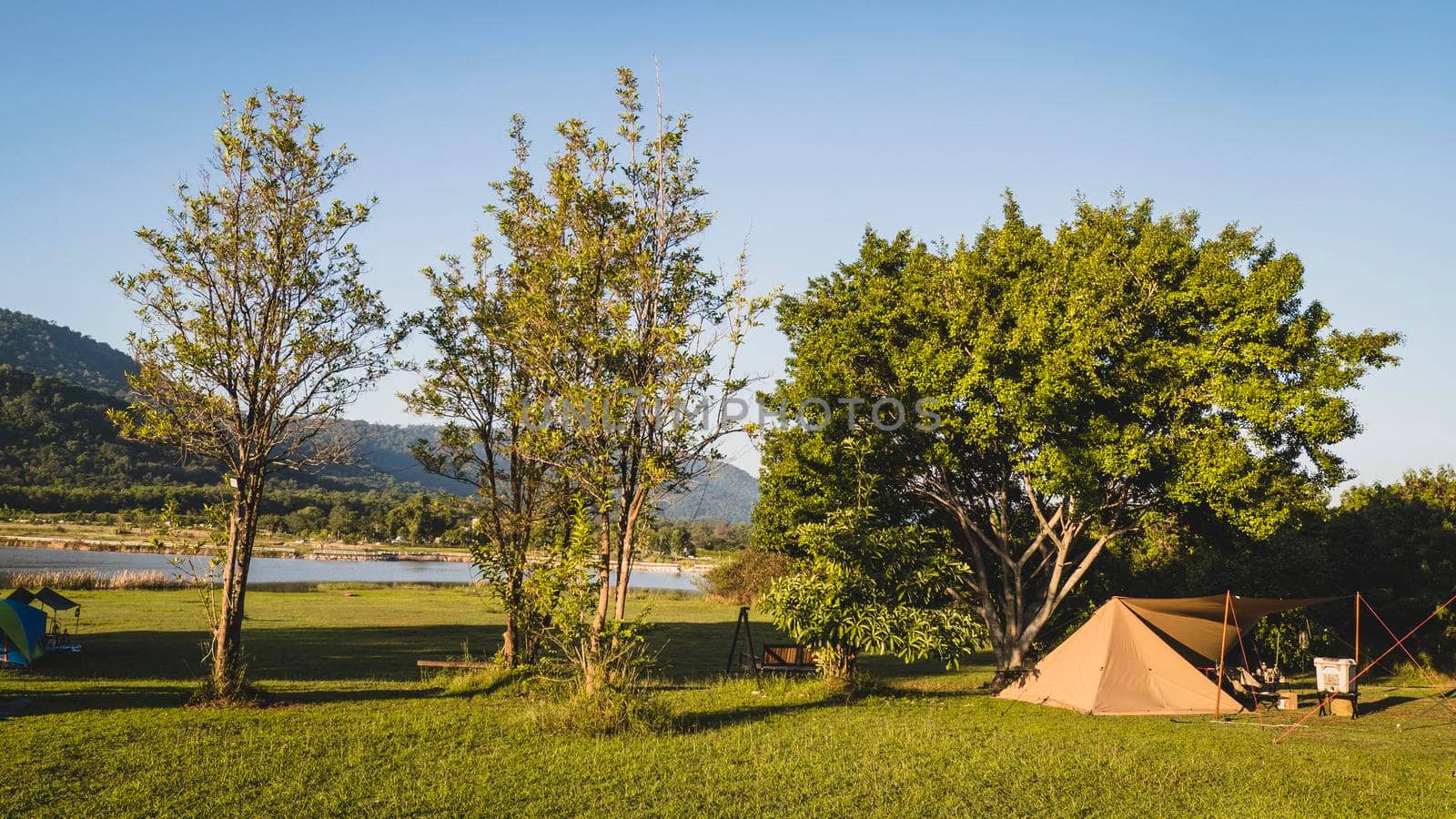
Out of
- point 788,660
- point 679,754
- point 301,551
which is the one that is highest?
point 679,754

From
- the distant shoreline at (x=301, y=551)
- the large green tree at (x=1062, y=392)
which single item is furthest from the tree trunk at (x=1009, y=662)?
the distant shoreline at (x=301, y=551)

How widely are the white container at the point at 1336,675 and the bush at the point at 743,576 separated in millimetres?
26943

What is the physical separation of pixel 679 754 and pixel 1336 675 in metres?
13.2

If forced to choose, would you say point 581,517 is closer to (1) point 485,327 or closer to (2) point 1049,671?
(1) point 485,327

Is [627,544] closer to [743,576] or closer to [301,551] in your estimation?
[743,576]

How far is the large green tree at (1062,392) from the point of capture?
54.4 ft

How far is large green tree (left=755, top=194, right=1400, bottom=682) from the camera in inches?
653

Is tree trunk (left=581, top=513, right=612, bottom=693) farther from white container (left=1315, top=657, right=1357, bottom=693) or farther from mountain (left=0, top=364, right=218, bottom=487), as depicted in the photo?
mountain (left=0, top=364, right=218, bottom=487)

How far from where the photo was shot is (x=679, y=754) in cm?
1106

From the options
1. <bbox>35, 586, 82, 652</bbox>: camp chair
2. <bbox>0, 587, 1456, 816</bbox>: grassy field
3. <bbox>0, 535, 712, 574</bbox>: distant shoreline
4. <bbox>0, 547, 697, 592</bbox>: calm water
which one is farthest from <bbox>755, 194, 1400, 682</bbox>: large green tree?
<bbox>0, 547, 697, 592</bbox>: calm water

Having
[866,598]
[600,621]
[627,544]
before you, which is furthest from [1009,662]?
[600,621]

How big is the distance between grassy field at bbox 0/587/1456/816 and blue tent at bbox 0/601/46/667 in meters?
0.50

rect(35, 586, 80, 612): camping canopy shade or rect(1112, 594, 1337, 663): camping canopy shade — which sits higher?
rect(1112, 594, 1337, 663): camping canopy shade

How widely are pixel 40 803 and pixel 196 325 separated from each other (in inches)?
316
